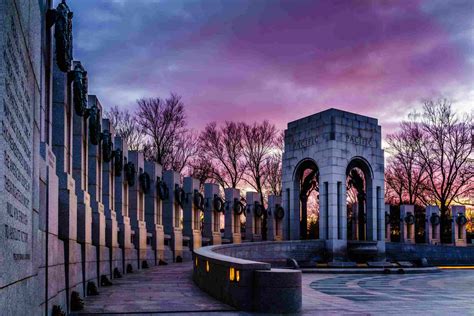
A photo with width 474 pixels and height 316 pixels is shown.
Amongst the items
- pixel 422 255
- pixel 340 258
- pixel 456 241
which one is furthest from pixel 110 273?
pixel 456 241

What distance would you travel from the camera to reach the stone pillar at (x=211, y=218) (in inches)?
1453

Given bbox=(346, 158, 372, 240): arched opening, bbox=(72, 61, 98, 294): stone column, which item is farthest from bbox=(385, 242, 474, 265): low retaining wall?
bbox=(72, 61, 98, 294): stone column

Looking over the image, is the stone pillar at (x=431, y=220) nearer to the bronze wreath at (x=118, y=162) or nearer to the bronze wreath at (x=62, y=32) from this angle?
the bronze wreath at (x=118, y=162)

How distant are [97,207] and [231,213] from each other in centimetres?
1977

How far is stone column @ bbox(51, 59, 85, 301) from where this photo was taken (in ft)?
42.0

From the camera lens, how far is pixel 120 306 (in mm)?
13117

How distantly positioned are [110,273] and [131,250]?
507 cm

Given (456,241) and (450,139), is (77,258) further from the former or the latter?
(450,139)

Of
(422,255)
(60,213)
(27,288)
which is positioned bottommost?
(422,255)

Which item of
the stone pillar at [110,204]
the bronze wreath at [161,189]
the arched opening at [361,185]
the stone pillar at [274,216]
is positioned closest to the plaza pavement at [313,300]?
the stone pillar at [110,204]

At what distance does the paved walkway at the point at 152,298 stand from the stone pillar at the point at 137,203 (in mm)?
7430

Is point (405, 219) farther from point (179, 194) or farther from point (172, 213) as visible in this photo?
point (172, 213)

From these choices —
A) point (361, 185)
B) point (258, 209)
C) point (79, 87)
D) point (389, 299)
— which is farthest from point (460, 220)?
point (79, 87)

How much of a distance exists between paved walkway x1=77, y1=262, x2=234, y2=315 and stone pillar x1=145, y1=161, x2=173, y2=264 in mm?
10450
